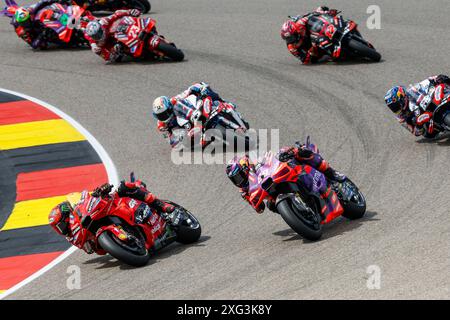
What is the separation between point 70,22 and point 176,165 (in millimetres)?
8293

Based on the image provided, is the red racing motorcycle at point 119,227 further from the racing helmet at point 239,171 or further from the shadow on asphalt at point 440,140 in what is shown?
the shadow on asphalt at point 440,140

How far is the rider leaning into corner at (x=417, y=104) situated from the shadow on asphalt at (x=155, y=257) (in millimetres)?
4037

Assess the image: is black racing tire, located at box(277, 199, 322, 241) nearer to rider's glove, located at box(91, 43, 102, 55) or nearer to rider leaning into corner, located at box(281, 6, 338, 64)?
rider leaning into corner, located at box(281, 6, 338, 64)

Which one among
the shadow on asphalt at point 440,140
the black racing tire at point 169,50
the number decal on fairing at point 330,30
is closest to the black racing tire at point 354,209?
the shadow on asphalt at point 440,140

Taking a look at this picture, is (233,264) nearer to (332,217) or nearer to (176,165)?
(332,217)

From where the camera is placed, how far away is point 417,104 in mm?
15523

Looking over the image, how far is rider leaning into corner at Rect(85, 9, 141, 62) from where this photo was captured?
861 inches

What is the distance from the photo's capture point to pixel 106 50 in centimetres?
2270

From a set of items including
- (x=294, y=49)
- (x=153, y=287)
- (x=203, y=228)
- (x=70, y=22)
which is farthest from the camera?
(x=70, y=22)

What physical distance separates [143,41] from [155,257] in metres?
10.3

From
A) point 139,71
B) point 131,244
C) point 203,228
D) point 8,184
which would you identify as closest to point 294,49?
point 139,71

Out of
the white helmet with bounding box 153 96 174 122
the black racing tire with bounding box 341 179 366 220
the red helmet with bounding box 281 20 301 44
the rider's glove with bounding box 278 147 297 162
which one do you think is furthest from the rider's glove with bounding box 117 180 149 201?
the red helmet with bounding box 281 20 301 44

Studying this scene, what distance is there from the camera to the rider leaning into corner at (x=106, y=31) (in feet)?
71.8

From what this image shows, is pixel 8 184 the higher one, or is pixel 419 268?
pixel 419 268
